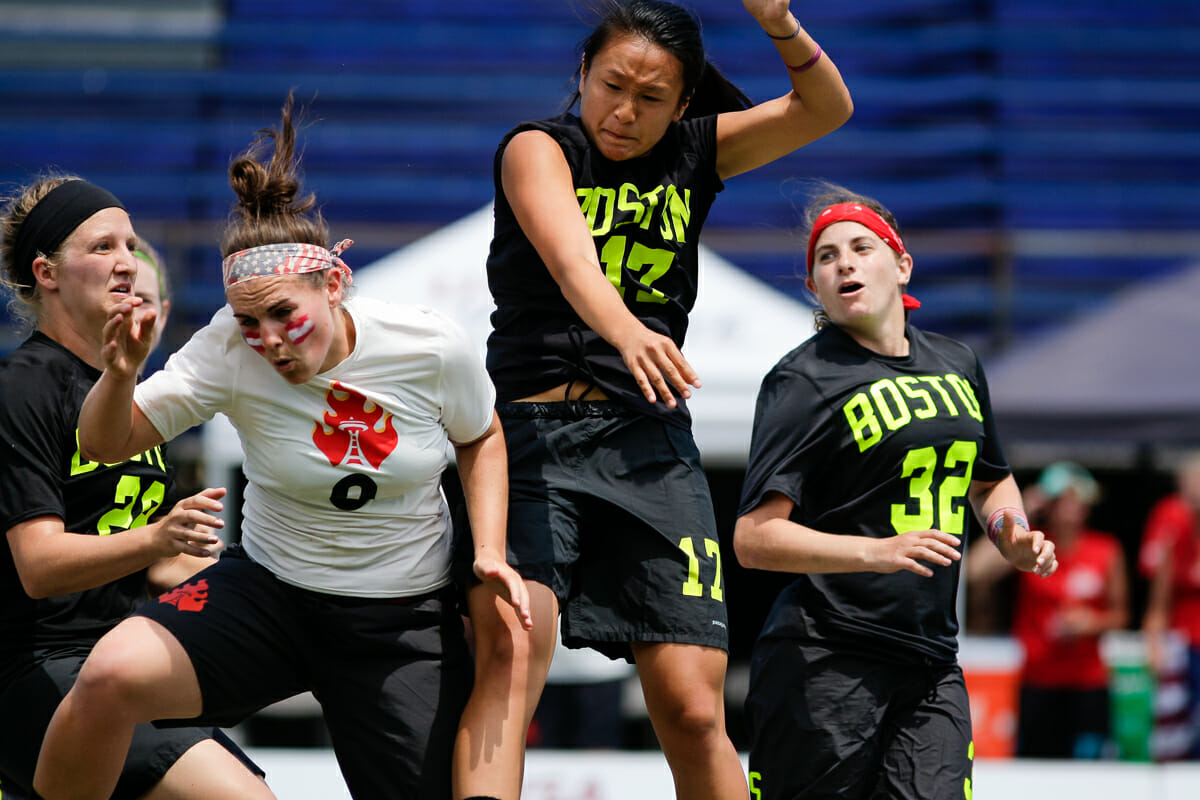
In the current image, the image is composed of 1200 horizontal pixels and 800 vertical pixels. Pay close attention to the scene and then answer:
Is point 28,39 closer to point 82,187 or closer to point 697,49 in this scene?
point 82,187

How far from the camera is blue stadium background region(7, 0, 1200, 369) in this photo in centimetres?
1001

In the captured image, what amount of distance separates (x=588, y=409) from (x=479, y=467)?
0.26 meters

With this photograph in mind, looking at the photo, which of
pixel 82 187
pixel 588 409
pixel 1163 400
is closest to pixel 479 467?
pixel 588 409

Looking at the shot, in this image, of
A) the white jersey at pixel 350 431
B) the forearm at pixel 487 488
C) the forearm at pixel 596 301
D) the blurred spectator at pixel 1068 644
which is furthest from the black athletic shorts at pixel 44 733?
the blurred spectator at pixel 1068 644

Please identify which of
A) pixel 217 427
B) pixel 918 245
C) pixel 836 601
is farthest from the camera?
pixel 918 245

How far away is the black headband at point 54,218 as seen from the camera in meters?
2.84

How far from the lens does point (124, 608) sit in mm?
2922

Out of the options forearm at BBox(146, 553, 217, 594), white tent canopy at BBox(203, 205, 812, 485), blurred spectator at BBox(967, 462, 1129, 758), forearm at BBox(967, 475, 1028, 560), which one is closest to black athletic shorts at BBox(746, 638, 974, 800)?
forearm at BBox(967, 475, 1028, 560)

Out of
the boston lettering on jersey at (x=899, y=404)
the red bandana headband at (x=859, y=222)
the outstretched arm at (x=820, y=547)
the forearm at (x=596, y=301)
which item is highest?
the red bandana headband at (x=859, y=222)

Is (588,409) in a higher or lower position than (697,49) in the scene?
lower

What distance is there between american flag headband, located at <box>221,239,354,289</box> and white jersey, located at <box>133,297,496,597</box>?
10cm

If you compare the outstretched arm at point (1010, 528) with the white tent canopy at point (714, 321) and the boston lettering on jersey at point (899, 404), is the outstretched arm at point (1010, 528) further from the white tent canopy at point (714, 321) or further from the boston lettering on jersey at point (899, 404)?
the white tent canopy at point (714, 321)

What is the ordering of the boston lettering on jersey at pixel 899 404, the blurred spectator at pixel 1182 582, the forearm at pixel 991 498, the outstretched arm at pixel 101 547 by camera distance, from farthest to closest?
1. the blurred spectator at pixel 1182 582
2. the forearm at pixel 991 498
3. the boston lettering on jersey at pixel 899 404
4. the outstretched arm at pixel 101 547

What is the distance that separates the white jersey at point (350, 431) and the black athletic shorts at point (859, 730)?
797 mm
